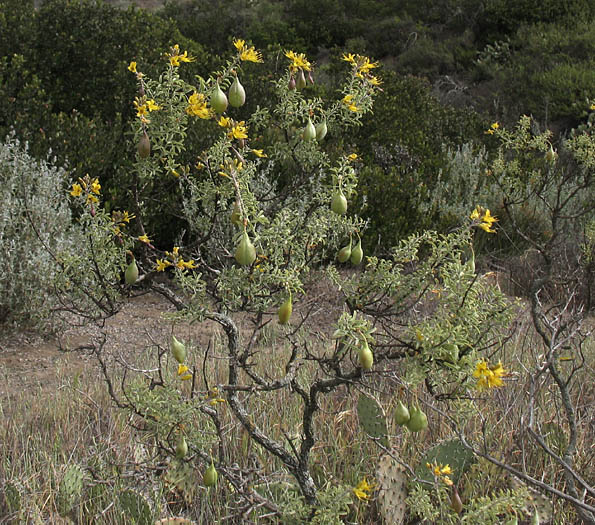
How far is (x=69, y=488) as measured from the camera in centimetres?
195

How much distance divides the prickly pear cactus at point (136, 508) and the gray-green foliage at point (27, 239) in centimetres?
173

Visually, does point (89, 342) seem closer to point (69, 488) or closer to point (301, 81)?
point (69, 488)

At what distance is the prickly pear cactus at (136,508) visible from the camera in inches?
Result: 76.9

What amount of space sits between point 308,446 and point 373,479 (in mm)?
436

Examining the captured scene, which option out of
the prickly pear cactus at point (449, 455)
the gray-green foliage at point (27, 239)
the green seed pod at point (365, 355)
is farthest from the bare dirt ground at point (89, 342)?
the green seed pod at point (365, 355)

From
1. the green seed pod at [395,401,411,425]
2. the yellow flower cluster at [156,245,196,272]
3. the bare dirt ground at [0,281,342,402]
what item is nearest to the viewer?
the green seed pod at [395,401,411,425]

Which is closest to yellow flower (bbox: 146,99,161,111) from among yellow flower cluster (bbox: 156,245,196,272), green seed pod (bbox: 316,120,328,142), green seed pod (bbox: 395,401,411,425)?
yellow flower cluster (bbox: 156,245,196,272)

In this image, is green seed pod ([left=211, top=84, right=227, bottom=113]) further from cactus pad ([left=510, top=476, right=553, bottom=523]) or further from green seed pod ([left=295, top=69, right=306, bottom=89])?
cactus pad ([left=510, top=476, right=553, bottom=523])

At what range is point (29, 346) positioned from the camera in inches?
142

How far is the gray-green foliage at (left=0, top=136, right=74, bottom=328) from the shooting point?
3576 millimetres

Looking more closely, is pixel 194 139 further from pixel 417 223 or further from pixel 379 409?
pixel 379 409

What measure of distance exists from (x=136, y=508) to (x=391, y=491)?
0.73 meters

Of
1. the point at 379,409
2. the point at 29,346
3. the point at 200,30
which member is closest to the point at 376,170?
Result: the point at 29,346

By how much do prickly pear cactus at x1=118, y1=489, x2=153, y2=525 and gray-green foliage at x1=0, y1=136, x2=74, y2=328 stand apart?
1728 millimetres
